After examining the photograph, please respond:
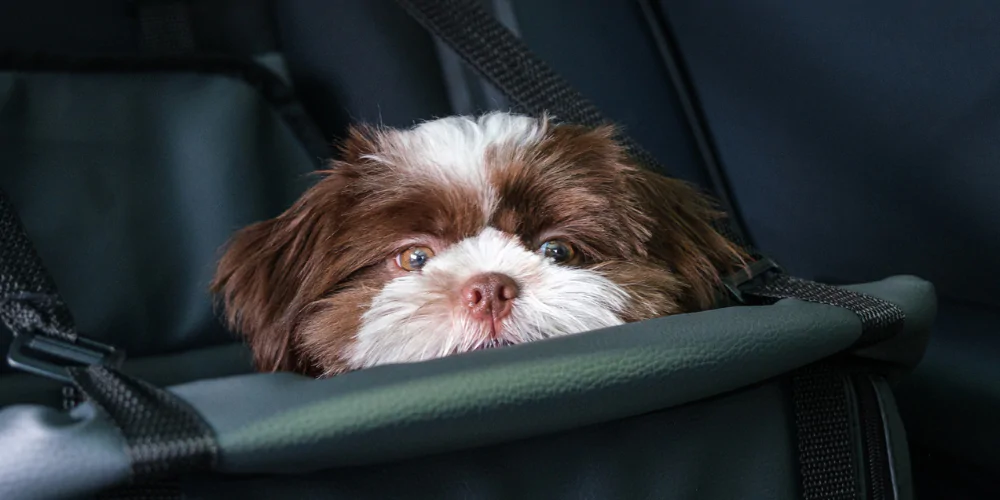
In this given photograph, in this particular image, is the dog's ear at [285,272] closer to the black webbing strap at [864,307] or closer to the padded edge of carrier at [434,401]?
the padded edge of carrier at [434,401]

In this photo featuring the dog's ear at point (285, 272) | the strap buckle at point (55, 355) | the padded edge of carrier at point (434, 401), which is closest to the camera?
the padded edge of carrier at point (434, 401)

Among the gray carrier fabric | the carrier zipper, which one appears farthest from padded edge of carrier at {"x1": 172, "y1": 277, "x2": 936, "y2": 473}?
the gray carrier fabric

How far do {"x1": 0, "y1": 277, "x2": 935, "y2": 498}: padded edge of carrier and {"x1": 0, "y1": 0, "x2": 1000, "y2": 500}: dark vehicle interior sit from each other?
0.01 meters

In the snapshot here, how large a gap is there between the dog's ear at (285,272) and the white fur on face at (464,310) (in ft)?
0.36

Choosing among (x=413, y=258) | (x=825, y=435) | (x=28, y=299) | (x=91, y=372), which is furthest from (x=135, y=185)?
(x=825, y=435)

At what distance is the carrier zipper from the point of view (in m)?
0.83

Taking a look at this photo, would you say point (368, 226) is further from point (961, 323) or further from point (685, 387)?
point (961, 323)

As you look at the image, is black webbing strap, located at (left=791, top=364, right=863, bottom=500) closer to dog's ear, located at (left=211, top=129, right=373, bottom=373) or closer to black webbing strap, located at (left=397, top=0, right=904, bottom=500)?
black webbing strap, located at (left=397, top=0, right=904, bottom=500)

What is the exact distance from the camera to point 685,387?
0.66m

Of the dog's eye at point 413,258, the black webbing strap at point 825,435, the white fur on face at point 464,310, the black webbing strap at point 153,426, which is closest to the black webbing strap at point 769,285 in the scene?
the black webbing strap at point 825,435

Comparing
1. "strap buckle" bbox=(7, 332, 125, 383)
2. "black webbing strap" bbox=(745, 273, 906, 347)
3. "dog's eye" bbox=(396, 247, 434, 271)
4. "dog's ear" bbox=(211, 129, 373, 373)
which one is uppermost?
"strap buckle" bbox=(7, 332, 125, 383)

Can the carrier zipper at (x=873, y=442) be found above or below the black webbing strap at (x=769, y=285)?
below

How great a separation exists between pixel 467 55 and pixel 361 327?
1.47ft

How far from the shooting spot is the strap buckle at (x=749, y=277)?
0.96m
